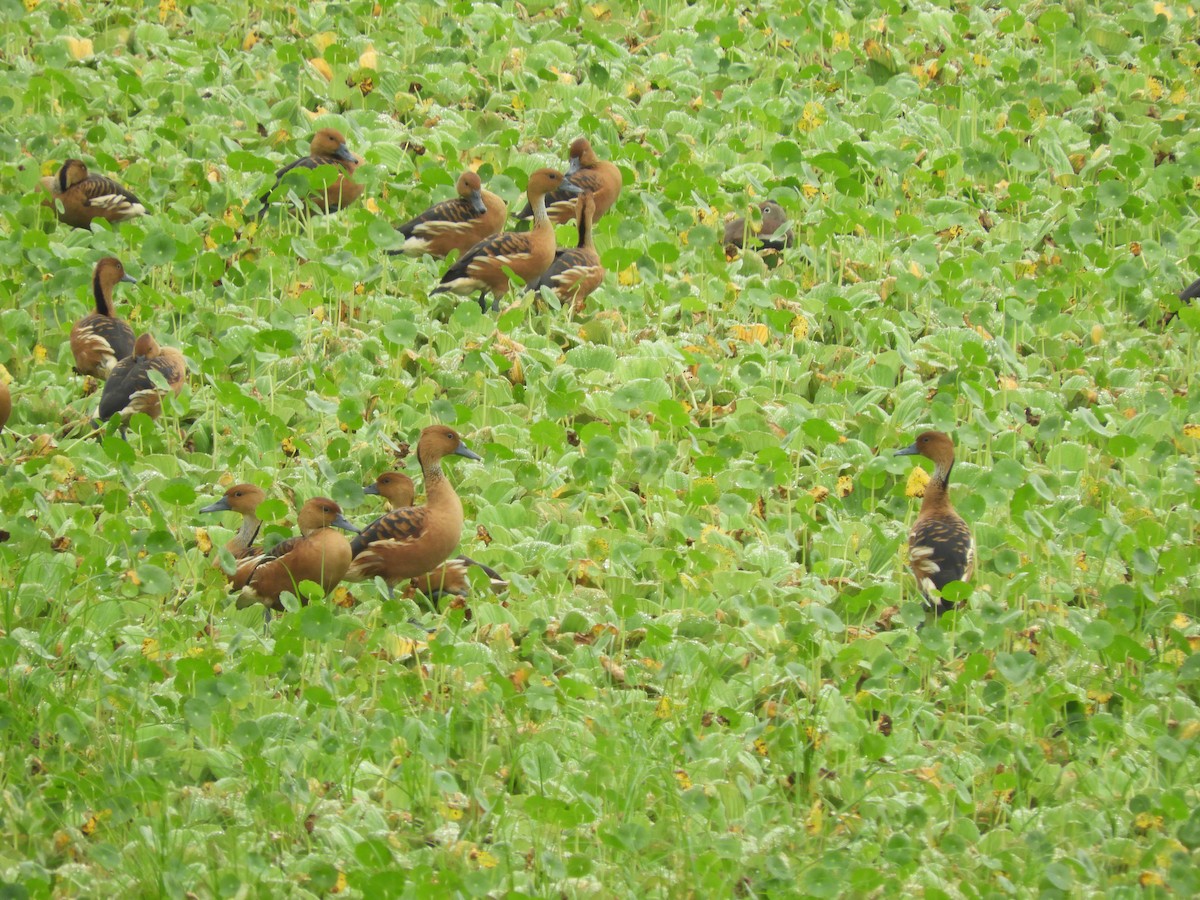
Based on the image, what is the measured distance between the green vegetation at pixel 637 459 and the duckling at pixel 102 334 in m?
0.15

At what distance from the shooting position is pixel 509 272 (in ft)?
28.0

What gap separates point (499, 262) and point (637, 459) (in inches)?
74.0

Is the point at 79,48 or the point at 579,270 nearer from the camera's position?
the point at 579,270

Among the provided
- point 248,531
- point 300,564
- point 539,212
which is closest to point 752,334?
point 539,212

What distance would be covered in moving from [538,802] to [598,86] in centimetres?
734

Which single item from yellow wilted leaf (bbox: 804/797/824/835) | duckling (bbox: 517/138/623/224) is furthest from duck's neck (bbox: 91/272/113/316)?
yellow wilted leaf (bbox: 804/797/824/835)

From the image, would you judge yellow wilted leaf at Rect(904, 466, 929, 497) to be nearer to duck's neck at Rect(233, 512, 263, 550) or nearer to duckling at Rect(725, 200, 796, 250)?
duckling at Rect(725, 200, 796, 250)

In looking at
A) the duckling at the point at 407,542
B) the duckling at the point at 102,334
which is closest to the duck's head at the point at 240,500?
the duckling at the point at 407,542

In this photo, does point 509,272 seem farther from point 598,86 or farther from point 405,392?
point 598,86

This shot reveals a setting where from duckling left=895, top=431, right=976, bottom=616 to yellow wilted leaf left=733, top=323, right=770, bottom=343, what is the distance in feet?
6.05

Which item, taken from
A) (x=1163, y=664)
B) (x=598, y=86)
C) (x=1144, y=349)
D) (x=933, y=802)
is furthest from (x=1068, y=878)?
(x=598, y=86)

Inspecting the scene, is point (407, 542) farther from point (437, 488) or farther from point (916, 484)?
point (916, 484)

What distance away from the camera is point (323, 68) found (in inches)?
441

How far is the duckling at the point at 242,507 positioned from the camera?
6.74 m
